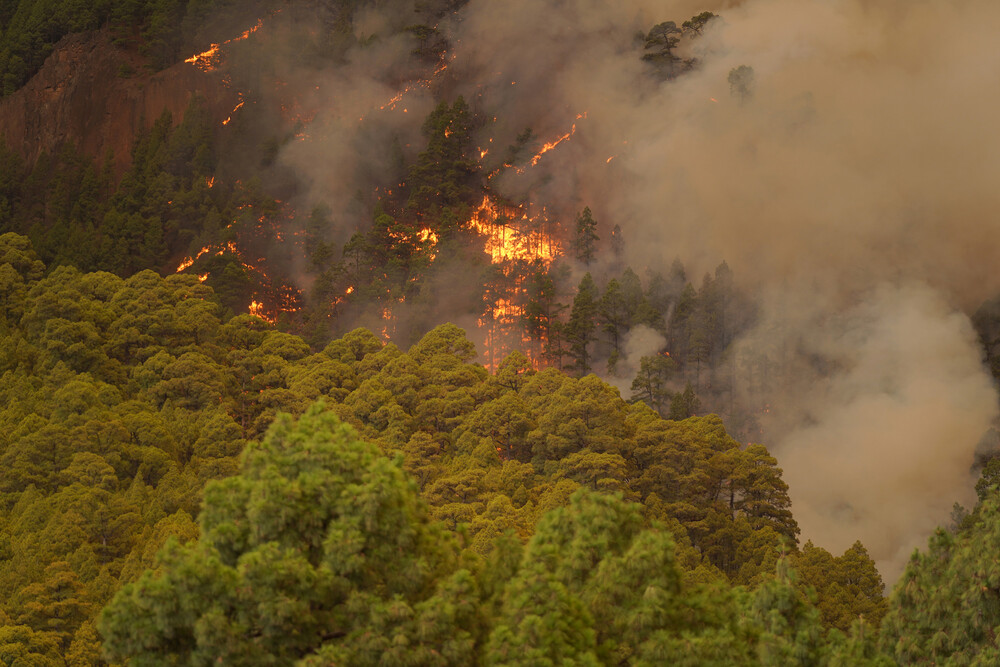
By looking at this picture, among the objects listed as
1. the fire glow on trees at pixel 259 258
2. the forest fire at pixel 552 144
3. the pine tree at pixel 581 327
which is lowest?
the pine tree at pixel 581 327

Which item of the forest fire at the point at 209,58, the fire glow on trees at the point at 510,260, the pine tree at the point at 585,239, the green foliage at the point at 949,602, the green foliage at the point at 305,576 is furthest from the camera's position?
the forest fire at the point at 209,58

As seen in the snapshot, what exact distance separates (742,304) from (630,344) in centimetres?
1377

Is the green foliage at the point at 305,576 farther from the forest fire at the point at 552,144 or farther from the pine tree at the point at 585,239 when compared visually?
the forest fire at the point at 552,144

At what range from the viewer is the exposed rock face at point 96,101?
3829 inches

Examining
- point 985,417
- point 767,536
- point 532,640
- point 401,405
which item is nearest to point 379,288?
point 401,405

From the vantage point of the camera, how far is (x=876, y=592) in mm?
58844

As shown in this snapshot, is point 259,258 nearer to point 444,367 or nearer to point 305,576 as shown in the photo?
point 444,367

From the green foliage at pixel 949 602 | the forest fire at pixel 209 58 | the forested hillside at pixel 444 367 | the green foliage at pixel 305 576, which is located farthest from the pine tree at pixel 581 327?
the green foliage at pixel 305 576

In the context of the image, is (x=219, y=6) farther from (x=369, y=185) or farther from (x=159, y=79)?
A: (x=369, y=185)

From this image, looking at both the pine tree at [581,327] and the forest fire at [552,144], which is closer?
the pine tree at [581,327]

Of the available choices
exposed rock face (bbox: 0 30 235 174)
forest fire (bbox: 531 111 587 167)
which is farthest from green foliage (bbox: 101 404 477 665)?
exposed rock face (bbox: 0 30 235 174)

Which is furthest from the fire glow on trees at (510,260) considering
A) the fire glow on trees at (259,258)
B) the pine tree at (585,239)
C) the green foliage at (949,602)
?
the green foliage at (949,602)

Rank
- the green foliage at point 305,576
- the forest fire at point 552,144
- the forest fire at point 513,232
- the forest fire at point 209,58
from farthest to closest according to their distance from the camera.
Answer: the forest fire at point 209,58 < the forest fire at point 552,144 < the forest fire at point 513,232 < the green foliage at point 305,576

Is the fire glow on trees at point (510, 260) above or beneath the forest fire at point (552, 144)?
beneath
